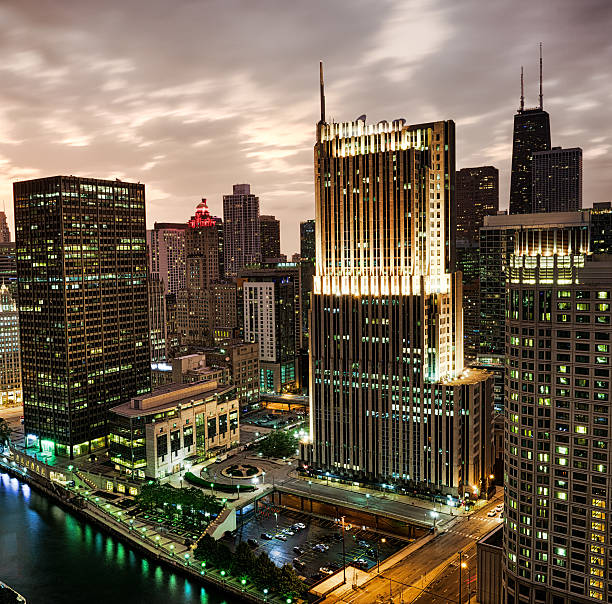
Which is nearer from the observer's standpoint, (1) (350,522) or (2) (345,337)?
(1) (350,522)

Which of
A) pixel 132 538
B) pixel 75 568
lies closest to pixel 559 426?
pixel 132 538

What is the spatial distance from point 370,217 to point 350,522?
72.4m

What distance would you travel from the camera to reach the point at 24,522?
149625 mm

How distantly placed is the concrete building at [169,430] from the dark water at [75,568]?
2061 centimetres

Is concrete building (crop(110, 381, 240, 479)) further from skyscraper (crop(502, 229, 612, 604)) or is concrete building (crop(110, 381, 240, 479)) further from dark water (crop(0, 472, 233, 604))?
skyscraper (crop(502, 229, 612, 604))

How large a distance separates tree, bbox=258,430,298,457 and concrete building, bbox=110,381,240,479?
13799mm

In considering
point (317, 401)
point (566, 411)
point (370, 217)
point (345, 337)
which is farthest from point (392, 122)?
point (566, 411)

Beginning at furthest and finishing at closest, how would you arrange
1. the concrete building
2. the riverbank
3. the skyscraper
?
the concrete building < the riverbank < the skyscraper

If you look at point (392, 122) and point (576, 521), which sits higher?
point (392, 122)

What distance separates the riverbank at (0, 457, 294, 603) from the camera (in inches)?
4505

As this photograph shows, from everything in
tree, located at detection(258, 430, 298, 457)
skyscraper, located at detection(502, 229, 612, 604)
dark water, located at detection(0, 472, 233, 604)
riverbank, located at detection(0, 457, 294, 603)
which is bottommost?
dark water, located at detection(0, 472, 233, 604)

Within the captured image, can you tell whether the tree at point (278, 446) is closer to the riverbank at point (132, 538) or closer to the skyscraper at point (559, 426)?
the riverbank at point (132, 538)

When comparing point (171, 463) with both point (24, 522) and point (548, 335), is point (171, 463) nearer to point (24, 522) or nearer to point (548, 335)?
point (24, 522)

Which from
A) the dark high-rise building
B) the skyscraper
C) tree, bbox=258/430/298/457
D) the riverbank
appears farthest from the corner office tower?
the dark high-rise building
